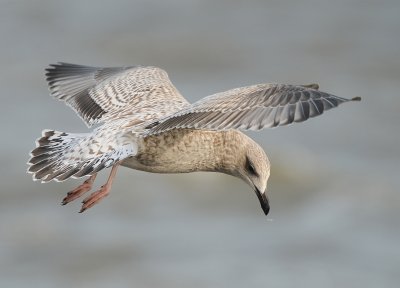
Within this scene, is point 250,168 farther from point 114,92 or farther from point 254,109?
point 114,92

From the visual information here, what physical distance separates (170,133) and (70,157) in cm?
66

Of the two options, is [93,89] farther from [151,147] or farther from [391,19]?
[391,19]

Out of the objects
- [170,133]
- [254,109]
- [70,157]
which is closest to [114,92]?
[170,133]

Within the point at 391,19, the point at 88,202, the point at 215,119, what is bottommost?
the point at 391,19

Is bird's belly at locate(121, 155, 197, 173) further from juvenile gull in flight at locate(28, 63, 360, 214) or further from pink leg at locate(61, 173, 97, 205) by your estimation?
pink leg at locate(61, 173, 97, 205)

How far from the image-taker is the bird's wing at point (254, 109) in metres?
7.14

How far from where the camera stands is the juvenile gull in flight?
7309 millimetres

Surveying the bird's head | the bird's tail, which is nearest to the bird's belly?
the bird's tail

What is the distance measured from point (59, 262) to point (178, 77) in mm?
3854

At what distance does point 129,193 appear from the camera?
14922 mm

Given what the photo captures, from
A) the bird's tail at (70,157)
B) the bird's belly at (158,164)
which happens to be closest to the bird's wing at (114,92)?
the bird's belly at (158,164)

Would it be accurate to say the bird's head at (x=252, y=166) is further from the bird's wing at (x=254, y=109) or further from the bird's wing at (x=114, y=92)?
the bird's wing at (x=254, y=109)

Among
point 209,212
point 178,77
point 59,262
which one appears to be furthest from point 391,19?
point 59,262

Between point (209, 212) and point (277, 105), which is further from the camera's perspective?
point (209, 212)
